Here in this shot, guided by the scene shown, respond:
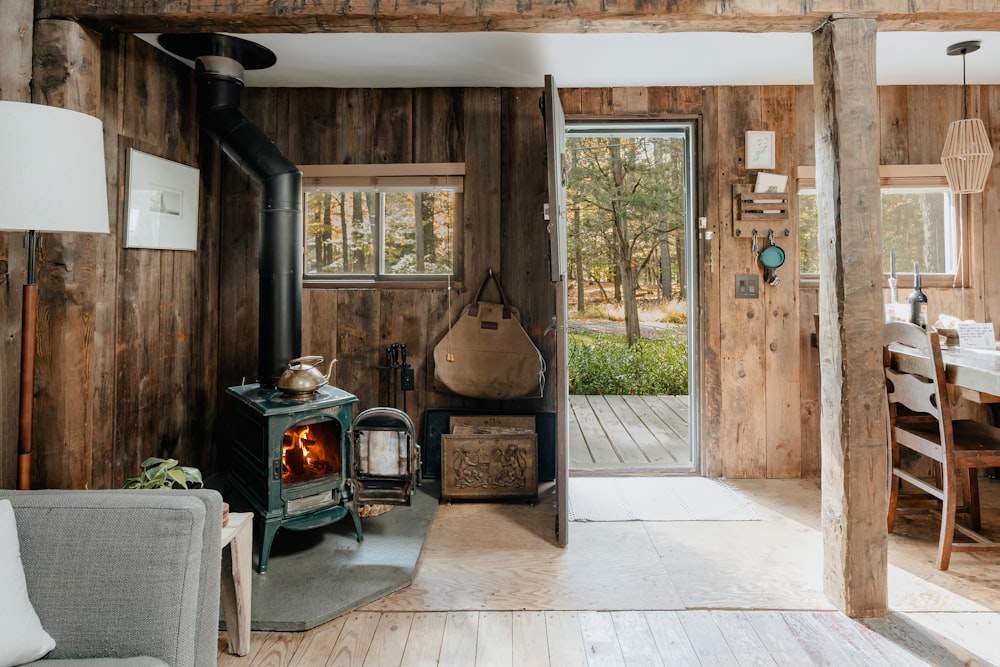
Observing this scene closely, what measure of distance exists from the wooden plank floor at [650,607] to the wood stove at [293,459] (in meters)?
0.47

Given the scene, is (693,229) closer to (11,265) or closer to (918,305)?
(918,305)

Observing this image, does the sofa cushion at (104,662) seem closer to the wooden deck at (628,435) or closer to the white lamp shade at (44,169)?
the white lamp shade at (44,169)

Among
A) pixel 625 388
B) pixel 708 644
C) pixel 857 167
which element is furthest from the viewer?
pixel 625 388

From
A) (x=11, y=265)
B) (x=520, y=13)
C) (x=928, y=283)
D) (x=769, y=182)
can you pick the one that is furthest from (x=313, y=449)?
(x=928, y=283)

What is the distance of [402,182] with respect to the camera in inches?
132

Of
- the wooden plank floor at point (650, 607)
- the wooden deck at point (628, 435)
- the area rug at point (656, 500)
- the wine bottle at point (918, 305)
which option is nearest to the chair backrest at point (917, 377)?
the wine bottle at point (918, 305)

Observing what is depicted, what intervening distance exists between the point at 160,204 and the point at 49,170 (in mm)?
1513

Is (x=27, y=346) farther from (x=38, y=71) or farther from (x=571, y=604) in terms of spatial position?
(x=571, y=604)

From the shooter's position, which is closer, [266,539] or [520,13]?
[520,13]

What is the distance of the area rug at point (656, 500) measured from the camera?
2906 millimetres

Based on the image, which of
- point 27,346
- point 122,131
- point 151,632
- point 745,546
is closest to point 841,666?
point 745,546

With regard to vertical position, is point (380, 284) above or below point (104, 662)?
above

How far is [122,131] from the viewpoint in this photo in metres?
2.67

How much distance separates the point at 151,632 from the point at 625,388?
530cm
